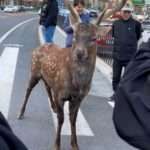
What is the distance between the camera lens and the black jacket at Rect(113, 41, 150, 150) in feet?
8.56

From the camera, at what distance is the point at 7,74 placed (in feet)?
53.3

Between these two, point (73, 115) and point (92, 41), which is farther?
point (73, 115)

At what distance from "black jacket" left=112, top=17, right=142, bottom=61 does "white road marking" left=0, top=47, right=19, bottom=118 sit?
2322 mm

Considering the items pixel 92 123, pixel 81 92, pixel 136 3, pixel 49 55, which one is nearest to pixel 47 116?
pixel 92 123

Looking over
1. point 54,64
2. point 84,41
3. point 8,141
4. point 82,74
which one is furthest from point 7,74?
point 8,141

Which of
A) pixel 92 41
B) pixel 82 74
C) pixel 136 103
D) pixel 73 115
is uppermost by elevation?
pixel 136 103

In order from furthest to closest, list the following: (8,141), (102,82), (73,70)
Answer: (102,82)
(73,70)
(8,141)

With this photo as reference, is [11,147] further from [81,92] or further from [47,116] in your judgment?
[47,116]

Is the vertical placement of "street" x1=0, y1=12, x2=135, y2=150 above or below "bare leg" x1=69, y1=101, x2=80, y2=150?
below

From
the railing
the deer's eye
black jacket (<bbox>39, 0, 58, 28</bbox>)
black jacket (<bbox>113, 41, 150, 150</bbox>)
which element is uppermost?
black jacket (<bbox>113, 41, 150, 150</bbox>)

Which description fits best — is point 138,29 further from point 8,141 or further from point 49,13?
point 8,141

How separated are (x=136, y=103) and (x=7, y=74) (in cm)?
1376

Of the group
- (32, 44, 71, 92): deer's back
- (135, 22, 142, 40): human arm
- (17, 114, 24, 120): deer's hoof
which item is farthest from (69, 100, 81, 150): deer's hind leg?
(135, 22, 142, 40): human arm

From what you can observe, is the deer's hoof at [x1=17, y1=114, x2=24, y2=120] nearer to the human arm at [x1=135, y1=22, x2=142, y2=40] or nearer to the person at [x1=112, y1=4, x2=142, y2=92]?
the person at [x1=112, y1=4, x2=142, y2=92]
